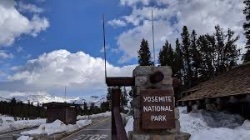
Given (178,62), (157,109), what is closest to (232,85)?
(157,109)

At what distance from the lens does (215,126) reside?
18.2 metres

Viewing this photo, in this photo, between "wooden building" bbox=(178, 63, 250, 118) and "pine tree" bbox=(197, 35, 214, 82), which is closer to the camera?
"wooden building" bbox=(178, 63, 250, 118)

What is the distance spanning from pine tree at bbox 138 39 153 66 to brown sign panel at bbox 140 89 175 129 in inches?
2476

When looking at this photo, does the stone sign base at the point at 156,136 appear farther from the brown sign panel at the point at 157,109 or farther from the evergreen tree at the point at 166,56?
the evergreen tree at the point at 166,56

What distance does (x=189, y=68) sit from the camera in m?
70.4

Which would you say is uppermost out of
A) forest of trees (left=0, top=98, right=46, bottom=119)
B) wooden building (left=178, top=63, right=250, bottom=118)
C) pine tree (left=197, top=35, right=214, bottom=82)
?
pine tree (left=197, top=35, right=214, bottom=82)

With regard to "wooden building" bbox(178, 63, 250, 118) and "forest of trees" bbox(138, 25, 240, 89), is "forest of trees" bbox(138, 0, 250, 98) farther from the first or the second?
"wooden building" bbox(178, 63, 250, 118)

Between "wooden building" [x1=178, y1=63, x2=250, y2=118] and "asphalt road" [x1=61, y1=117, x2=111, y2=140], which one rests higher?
"wooden building" [x1=178, y1=63, x2=250, y2=118]

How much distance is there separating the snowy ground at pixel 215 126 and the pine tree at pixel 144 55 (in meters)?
50.3

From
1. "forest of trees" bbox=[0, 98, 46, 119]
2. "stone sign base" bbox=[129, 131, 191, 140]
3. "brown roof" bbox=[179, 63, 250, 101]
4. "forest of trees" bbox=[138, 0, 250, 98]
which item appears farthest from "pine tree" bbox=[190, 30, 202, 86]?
"stone sign base" bbox=[129, 131, 191, 140]

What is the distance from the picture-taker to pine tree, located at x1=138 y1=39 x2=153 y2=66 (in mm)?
71312

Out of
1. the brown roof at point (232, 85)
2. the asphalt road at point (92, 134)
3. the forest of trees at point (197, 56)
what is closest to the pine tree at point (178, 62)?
the forest of trees at point (197, 56)

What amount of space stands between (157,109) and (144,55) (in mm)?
64865

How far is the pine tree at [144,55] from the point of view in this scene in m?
71.3
